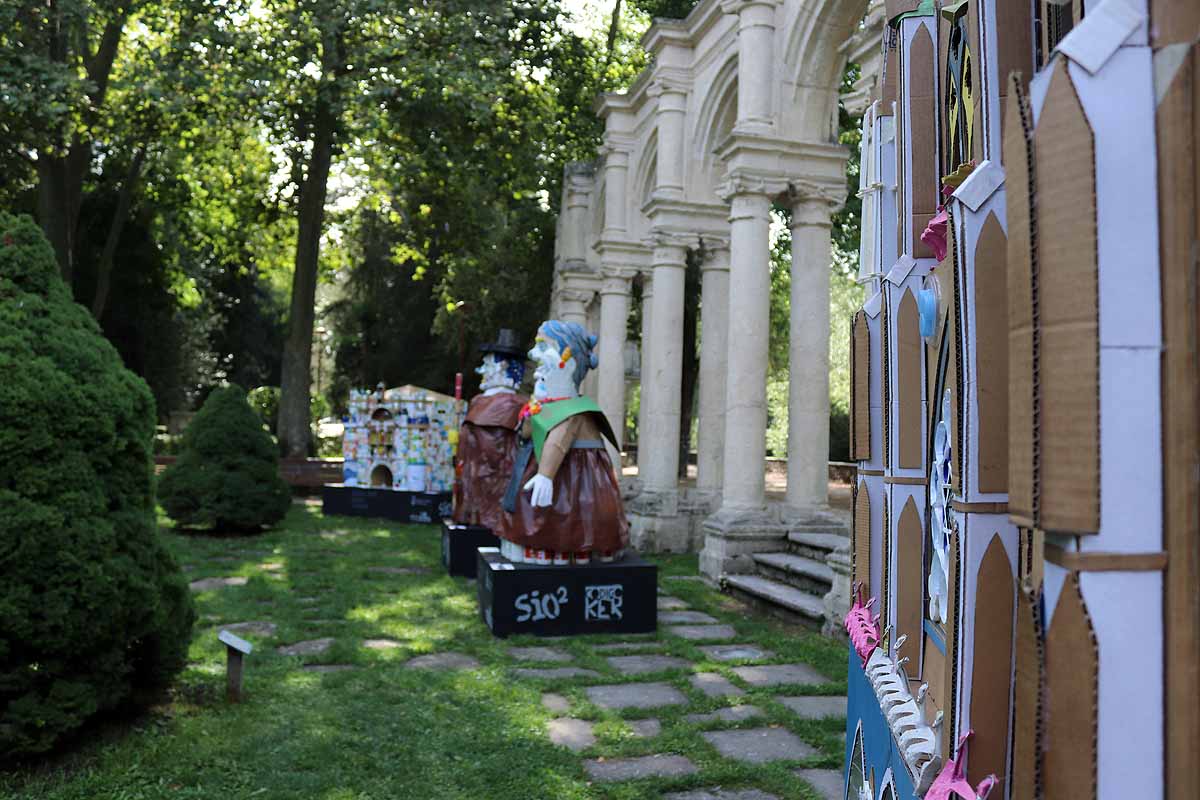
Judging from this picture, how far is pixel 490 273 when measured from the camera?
68.8ft

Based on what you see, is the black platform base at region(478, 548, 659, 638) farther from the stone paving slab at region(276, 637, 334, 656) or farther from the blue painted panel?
the blue painted panel

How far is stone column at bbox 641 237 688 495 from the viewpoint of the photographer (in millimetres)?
12438

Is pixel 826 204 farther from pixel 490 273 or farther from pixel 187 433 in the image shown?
pixel 490 273

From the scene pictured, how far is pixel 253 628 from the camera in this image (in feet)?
23.4

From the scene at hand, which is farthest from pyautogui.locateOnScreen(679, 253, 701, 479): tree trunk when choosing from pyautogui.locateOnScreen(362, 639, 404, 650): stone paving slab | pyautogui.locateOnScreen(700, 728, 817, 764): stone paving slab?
pyautogui.locateOnScreen(700, 728, 817, 764): stone paving slab

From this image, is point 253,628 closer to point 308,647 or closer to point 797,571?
point 308,647

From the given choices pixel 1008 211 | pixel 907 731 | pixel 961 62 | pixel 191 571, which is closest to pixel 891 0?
pixel 961 62

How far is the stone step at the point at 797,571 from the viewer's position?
8.38m

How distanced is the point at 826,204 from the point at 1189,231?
9.37m

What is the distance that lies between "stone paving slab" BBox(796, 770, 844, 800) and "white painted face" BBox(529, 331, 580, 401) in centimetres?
376

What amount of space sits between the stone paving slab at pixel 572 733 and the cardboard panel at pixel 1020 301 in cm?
402

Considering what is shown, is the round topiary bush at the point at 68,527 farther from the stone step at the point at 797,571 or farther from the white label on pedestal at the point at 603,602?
the stone step at the point at 797,571

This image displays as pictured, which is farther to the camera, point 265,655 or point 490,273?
point 490,273

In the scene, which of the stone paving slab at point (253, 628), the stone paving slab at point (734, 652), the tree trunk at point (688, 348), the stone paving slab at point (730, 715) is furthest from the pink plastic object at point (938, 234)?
the tree trunk at point (688, 348)
